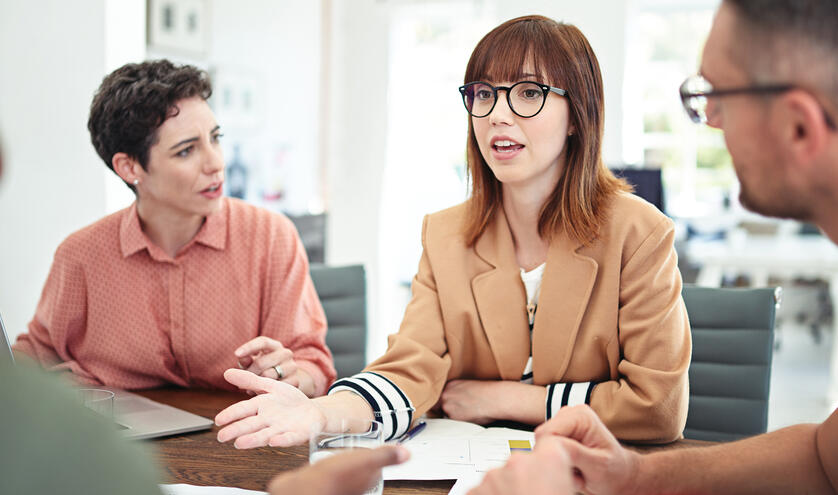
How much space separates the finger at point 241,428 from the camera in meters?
1.12

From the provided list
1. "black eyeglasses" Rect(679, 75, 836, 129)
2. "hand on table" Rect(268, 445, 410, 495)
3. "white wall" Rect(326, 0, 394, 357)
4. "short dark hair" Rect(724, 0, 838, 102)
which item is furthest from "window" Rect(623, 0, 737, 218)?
"hand on table" Rect(268, 445, 410, 495)

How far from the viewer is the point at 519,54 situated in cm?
153

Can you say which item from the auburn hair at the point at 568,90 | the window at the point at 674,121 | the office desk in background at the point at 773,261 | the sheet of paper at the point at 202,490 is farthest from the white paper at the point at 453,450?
the window at the point at 674,121

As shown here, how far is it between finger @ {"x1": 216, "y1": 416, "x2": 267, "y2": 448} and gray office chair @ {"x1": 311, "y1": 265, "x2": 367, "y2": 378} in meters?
1.10

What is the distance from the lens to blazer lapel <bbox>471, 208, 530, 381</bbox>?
1.57m

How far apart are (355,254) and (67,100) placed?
337 centimetres

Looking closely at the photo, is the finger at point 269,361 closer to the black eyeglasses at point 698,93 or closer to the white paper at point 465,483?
the white paper at point 465,483

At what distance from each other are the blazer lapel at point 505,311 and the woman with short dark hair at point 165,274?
464mm

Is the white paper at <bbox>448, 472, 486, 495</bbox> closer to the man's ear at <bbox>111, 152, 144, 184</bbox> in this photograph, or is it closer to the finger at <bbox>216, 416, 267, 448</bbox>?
the finger at <bbox>216, 416, 267, 448</bbox>

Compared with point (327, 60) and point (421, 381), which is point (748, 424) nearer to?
point (421, 381)

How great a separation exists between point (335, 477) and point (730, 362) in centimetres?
136

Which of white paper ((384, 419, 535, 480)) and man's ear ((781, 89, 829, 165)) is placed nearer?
man's ear ((781, 89, 829, 165))

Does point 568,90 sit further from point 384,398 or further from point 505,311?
point 384,398

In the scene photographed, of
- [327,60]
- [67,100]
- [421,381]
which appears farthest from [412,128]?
[421,381]
